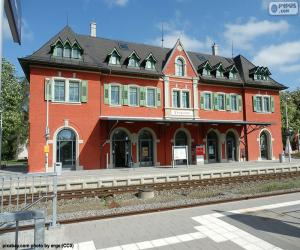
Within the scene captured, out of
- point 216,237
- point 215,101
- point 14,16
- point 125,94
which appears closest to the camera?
point 14,16

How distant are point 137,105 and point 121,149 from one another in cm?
427

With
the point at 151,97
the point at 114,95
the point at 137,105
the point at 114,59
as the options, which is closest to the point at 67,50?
the point at 114,59

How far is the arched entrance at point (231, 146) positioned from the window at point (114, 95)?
12.7 m

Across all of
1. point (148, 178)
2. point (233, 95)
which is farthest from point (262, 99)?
point (148, 178)

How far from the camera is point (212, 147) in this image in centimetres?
3075

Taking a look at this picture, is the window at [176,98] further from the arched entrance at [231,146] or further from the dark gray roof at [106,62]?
the arched entrance at [231,146]

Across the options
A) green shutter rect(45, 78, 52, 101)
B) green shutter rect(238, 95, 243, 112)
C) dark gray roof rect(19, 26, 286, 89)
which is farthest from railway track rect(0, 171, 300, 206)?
green shutter rect(238, 95, 243, 112)

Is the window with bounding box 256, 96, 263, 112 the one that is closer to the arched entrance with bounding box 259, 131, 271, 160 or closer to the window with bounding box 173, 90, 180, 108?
the arched entrance with bounding box 259, 131, 271, 160

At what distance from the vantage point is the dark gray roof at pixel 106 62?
77.7 ft

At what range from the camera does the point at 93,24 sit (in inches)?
1229

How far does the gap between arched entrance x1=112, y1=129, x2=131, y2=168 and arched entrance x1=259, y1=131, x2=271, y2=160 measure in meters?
16.1

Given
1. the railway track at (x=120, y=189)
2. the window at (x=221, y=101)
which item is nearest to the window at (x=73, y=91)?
the railway track at (x=120, y=189)

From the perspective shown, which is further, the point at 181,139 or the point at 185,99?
the point at 185,99

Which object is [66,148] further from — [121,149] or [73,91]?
[121,149]
